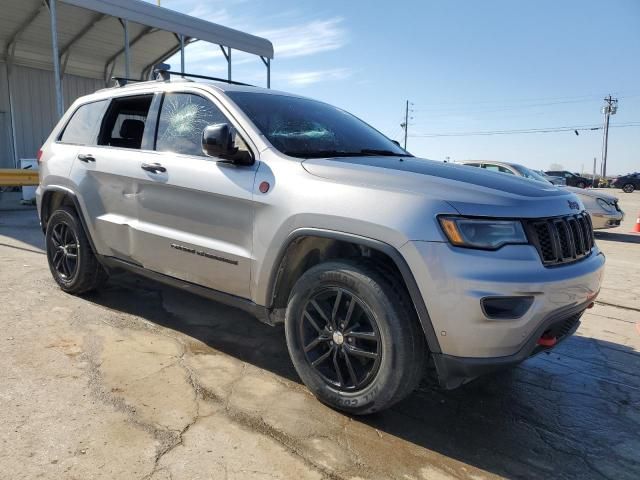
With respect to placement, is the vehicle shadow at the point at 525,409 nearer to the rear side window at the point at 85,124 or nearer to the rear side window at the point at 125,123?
the rear side window at the point at 125,123

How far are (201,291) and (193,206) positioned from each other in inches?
23.0

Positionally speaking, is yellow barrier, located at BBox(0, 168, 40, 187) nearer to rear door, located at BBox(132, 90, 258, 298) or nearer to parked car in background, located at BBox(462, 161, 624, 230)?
rear door, located at BBox(132, 90, 258, 298)

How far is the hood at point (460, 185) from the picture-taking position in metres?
2.46

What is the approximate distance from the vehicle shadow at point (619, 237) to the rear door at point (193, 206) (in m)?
9.88

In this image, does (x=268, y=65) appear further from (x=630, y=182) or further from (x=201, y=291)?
(x=630, y=182)

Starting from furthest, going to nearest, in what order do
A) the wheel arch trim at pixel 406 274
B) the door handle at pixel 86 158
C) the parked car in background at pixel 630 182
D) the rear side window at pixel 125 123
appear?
the parked car in background at pixel 630 182 → the door handle at pixel 86 158 → the rear side window at pixel 125 123 → the wheel arch trim at pixel 406 274

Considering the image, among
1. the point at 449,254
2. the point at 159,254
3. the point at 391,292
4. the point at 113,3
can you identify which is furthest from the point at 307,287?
the point at 113,3

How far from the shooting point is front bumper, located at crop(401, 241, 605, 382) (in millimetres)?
2338

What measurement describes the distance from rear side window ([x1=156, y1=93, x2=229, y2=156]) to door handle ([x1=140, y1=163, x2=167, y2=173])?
A: 15 centimetres

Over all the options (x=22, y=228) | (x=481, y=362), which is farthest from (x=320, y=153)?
(x=22, y=228)

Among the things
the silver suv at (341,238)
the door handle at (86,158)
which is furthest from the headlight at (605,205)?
the door handle at (86,158)

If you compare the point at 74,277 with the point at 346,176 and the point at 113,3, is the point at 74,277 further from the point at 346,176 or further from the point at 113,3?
the point at 113,3

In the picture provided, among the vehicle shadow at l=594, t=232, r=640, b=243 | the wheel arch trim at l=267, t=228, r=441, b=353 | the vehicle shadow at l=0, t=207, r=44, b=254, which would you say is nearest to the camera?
the wheel arch trim at l=267, t=228, r=441, b=353

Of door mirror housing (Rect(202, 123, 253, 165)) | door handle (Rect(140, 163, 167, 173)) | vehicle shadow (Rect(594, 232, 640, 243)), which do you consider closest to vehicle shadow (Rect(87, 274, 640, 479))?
door handle (Rect(140, 163, 167, 173))
